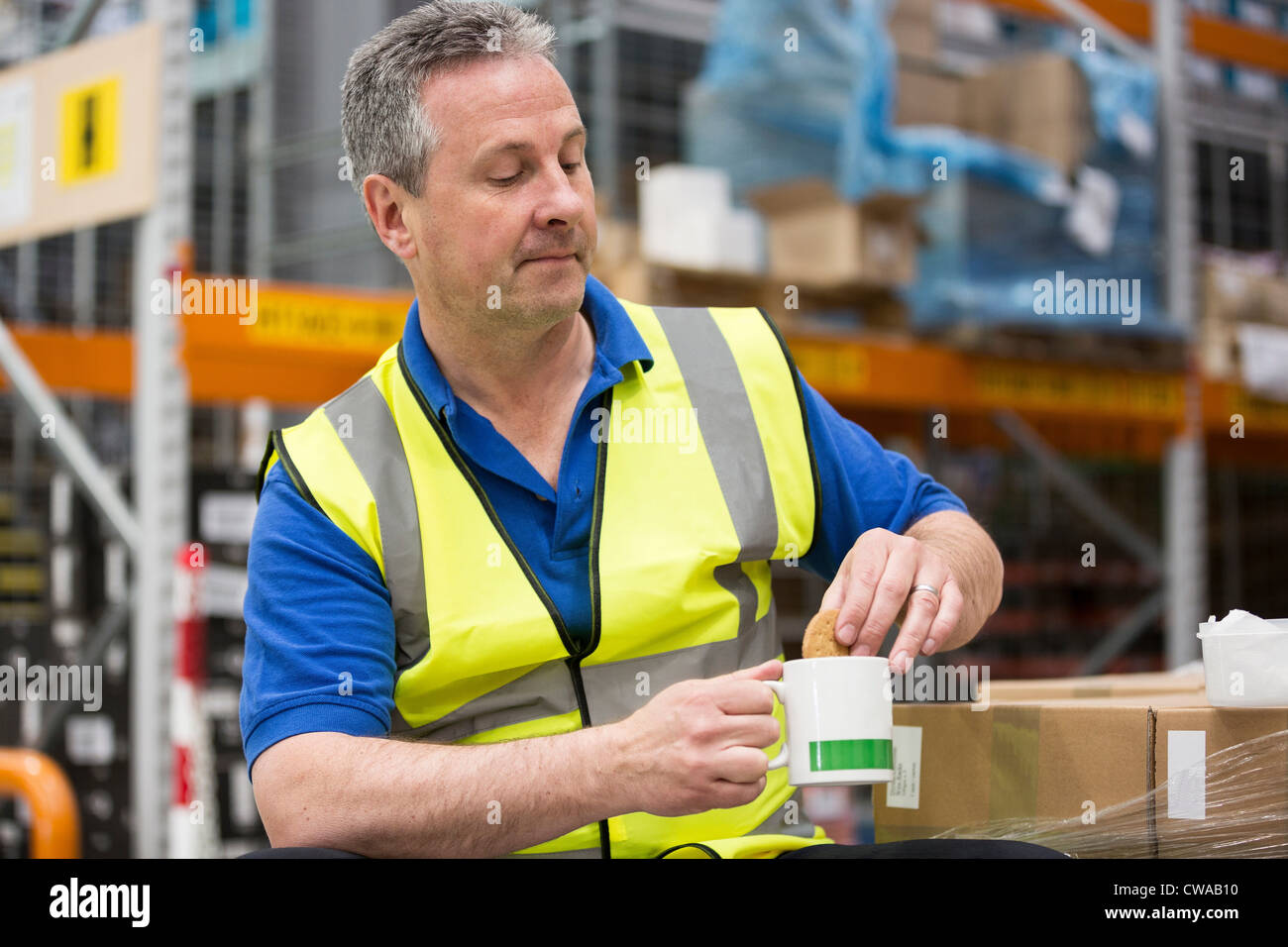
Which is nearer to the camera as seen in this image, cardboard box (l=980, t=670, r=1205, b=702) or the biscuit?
the biscuit

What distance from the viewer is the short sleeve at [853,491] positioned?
1660 millimetres

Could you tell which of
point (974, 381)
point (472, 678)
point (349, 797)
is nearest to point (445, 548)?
point (472, 678)

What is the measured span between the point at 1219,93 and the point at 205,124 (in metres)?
4.62

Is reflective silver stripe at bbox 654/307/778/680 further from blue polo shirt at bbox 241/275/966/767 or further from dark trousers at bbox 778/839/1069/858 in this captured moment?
dark trousers at bbox 778/839/1069/858

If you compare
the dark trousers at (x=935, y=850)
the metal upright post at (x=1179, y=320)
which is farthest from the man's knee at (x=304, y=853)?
the metal upright post at (x=1179, y=320)

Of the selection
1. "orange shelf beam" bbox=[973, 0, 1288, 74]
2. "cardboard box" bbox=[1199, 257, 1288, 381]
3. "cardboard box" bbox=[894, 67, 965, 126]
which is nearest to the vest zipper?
"cardboard box" bbox=[894, 67, 965, 126]

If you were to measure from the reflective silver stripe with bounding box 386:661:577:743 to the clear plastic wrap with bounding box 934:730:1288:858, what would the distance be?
544 mm

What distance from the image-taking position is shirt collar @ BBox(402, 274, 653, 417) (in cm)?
162

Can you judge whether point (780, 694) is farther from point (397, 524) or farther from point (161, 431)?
point (161, 431)

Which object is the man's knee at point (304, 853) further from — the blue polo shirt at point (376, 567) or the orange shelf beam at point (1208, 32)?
the orange shelf beam at point (1208, 32)

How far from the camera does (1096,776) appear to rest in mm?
1382

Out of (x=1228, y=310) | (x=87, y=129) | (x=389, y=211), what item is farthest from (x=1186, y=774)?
(x=1228, y=310)

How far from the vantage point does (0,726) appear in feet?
14.7
